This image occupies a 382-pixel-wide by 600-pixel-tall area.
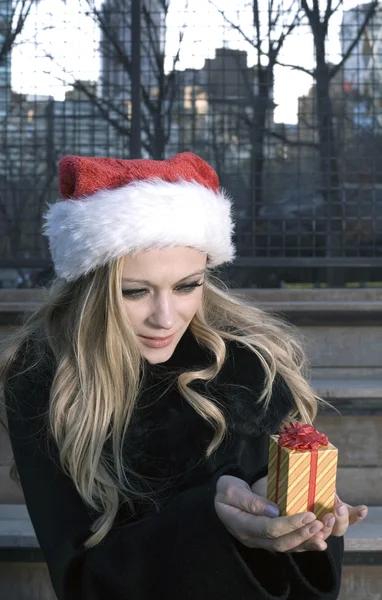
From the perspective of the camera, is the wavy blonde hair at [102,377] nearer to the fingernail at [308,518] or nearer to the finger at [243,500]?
the finger at [243,500]

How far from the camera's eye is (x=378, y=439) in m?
2.86

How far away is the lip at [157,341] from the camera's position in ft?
6.29

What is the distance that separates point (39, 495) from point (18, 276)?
2.86 meters

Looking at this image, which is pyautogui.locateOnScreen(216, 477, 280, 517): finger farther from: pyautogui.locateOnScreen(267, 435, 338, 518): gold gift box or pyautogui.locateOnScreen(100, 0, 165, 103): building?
pyautogui.locateOnScreen(100, 0, 165, 103): building

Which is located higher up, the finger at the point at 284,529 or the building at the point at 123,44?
→ the building at the point at 123,44

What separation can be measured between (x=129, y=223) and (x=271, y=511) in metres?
0.77

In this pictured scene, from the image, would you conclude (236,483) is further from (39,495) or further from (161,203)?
(161,203)

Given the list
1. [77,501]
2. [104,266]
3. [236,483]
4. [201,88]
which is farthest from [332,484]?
[201,88]

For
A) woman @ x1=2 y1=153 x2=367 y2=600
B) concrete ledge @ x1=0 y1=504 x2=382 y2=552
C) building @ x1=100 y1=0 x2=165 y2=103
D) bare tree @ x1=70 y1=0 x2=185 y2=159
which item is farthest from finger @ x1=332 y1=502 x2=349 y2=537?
building @ x1=100 y1=0 x2=165 y2=103

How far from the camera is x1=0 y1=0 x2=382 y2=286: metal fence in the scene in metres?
4.50

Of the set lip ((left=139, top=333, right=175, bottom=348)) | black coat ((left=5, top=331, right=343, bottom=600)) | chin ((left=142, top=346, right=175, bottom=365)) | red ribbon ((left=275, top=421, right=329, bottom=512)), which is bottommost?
black coat ((left=5, top=331, right=343, bottom=600))

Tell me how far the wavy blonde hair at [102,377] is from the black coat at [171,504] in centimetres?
3

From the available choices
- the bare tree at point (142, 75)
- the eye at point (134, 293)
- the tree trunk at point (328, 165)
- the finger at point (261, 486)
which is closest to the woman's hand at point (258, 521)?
the finger at point (261, 486)

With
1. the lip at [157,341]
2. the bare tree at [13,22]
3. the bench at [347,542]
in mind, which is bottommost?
the bench at [347,542]
